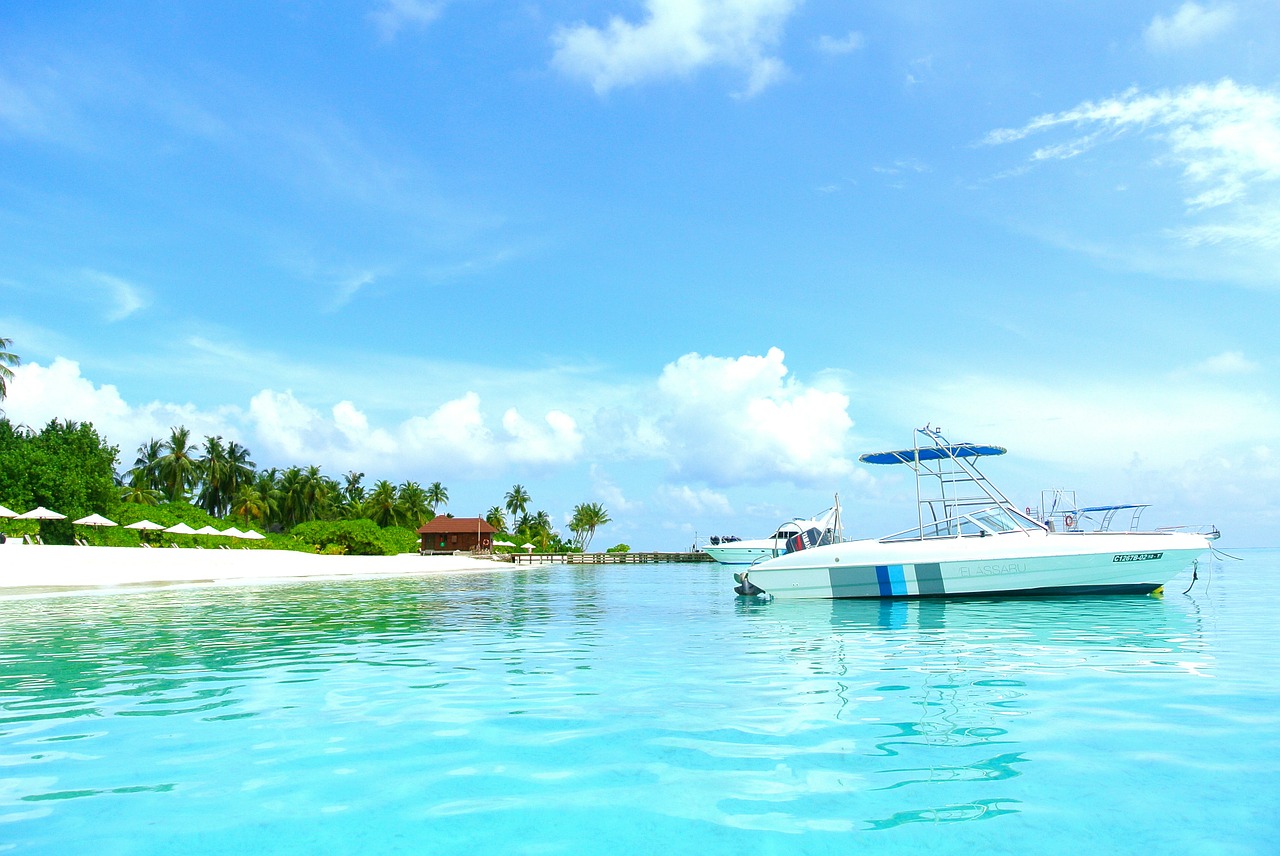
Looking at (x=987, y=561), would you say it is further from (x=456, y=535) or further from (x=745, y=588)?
(x=456, y=535)

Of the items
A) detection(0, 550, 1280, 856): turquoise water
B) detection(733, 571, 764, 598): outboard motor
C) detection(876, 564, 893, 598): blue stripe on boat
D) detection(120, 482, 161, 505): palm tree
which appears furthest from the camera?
detection(120, 482, 161, 505): palm tree

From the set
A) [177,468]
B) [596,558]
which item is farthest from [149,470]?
[596,558]

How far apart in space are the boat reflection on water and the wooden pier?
70.7m

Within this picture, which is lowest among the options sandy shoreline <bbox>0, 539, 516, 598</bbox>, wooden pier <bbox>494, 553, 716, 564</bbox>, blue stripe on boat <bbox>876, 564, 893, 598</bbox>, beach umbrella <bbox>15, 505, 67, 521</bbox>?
wooden pier <bbox>494, 553, 716, 564</bbox>

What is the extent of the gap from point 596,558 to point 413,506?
2232 centimetres

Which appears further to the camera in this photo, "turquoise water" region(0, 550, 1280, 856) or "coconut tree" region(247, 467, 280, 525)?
"coconut tree" region(247, 467, 280, 525)

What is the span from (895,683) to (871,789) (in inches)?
140

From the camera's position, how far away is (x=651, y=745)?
5.46m

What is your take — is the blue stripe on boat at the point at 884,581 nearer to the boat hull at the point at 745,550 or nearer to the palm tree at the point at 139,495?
the boat hull at the point at 745,550

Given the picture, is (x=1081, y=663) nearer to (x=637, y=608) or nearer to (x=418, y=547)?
(x=637, y=608)

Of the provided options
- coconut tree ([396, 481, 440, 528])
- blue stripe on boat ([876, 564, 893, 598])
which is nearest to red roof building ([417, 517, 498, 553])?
coconut tree ([396, 481, 440, 528])

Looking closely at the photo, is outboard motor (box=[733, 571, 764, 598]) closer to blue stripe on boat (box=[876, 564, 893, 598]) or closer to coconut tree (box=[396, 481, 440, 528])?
blue stripe on boat (box=[876, 564, 893, 598])

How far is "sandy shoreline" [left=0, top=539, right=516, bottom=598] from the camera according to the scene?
26594 millimetres

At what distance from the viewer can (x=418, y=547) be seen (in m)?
76.8
